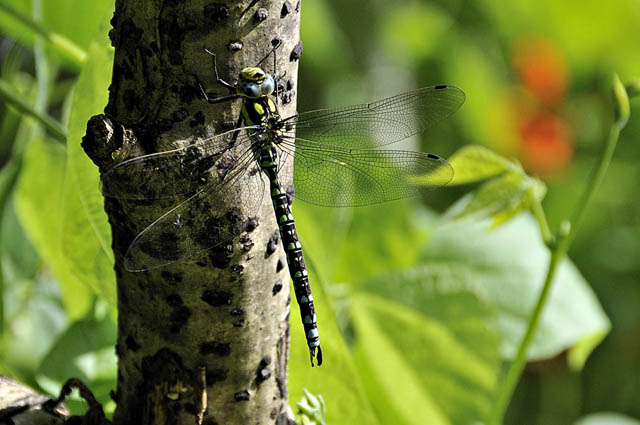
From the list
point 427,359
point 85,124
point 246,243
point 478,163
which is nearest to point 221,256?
point 246,243

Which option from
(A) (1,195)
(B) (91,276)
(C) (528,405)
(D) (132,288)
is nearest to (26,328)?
(A) (1,195)

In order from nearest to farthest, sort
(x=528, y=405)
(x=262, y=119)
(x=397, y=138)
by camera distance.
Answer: (x=262, y=119)
(x=397, y=138)
(x=528, y=405)

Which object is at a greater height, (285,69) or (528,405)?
(285,69)

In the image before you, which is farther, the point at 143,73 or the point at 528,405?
the point at 528,405

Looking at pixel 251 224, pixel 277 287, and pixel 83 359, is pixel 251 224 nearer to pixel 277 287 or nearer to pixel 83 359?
pixel 277 287

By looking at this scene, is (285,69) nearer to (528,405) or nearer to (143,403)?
(143,403)

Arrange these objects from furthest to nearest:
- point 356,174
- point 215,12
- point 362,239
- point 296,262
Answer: point 362,239, point 356,174, point 296,262, point 215,12
